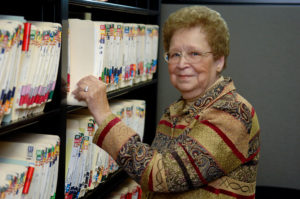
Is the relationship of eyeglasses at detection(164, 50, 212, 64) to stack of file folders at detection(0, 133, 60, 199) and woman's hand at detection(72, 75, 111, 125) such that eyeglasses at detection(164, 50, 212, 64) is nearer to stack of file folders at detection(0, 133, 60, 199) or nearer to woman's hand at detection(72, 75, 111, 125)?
woman's hand at detection(72, 75, 111, 125)

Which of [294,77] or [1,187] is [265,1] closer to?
[294,77]

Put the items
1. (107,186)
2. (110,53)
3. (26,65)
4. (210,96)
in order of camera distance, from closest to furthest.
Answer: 1. (26,65)
2. (210,96)
3. (110,53)
4. (107,186)

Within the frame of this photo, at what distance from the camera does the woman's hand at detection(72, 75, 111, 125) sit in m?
1.50

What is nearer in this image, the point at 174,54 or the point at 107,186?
the point at 174,54

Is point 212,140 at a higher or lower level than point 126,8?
lower

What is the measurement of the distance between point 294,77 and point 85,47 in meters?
1.80

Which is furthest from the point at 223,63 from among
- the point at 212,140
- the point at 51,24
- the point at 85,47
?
the point at 51,24

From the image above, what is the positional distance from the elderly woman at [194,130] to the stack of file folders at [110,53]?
5.5 inches

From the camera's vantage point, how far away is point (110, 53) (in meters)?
2.06

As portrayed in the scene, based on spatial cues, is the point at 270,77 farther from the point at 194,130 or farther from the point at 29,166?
the point at 29,166

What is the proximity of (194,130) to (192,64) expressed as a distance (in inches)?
11.0

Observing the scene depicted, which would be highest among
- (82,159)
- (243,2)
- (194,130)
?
(243,2)

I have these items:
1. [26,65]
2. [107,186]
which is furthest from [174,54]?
[107,186]

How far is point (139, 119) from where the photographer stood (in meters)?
2.64
